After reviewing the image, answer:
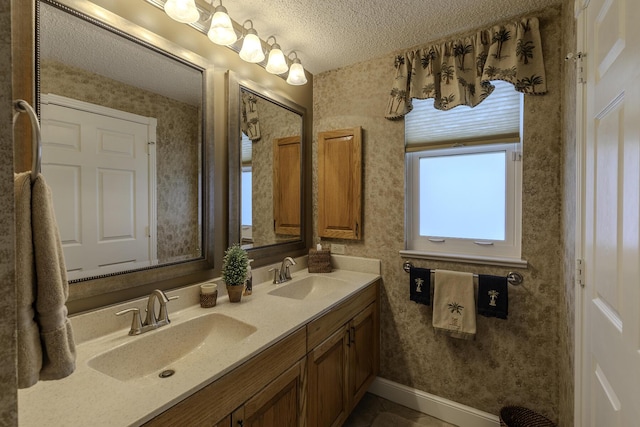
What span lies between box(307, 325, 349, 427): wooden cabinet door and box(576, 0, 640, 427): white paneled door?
0.98 m

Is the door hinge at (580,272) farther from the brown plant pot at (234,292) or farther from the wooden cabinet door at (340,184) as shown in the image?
the brown plant pot at (234,292)

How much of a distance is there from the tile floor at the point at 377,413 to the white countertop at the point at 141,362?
2.80 feet

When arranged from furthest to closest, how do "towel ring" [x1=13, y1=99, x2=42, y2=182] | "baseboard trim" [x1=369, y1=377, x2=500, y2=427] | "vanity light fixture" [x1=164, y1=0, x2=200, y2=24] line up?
"baseboard trim" [x1=369, y1=377, x2=500, y2=427], "vanity light fixture" [x1=164, y1=0, x2=200, y2=24], "towel ring" [x1=13, y1=99, x2=42, y2=182]

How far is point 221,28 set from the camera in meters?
1.41

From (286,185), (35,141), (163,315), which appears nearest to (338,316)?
(163,315)

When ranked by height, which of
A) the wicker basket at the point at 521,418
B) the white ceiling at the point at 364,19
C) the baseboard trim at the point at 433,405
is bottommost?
the baseboard trim at the point at 433,405

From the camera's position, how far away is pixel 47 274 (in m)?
0.50

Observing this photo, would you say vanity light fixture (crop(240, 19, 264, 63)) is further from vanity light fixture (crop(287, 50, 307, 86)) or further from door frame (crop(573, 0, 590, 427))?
door frame (crop(573, 0, 590, 427))

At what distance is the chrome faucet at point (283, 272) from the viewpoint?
6.11ft

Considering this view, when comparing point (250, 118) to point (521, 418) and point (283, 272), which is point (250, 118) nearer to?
point (283, 272)

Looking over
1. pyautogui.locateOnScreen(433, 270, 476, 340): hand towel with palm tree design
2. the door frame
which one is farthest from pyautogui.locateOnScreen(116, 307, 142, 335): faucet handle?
the door frame

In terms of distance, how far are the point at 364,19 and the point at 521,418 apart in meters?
2.33

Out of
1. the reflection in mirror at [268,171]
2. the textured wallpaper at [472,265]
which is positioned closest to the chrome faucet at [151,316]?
the reflection in mirror at [268,171]

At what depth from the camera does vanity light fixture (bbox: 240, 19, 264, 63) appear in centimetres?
157
